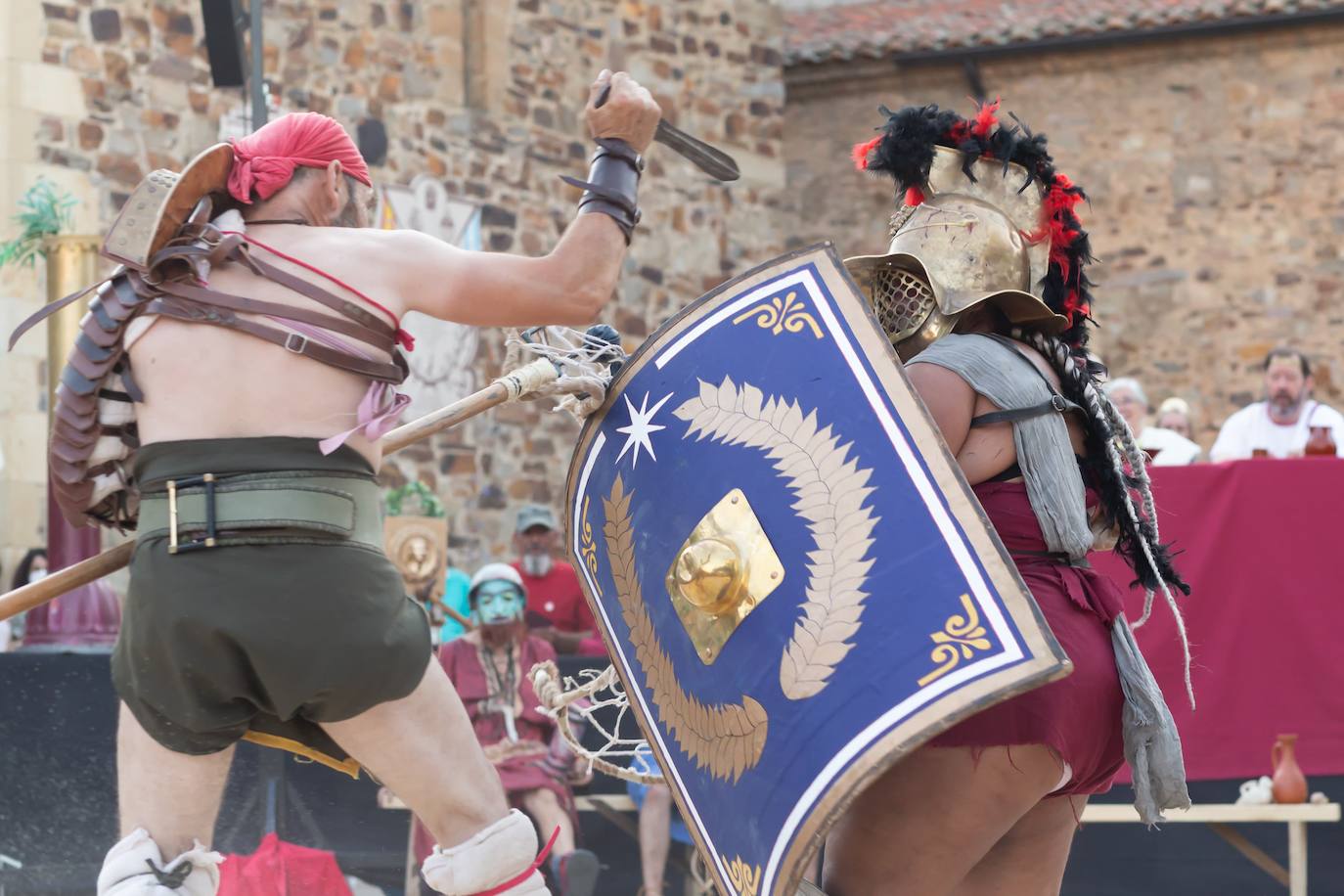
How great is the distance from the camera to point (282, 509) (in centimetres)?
321

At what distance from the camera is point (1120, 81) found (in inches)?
620

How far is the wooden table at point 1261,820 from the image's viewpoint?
6574 mm

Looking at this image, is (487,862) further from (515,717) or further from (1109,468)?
(515,717)

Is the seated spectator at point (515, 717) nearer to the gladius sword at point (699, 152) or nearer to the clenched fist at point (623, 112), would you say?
the gladius sword at point (699, 152)

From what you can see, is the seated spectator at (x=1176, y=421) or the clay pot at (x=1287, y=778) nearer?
the clay pot at (x=1287, y=778)

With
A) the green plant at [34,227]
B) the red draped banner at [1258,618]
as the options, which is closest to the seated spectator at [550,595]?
the green plant at [34,227]

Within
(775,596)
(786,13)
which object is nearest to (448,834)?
(775,596)

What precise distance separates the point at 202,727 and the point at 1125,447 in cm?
176

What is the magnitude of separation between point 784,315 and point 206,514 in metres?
1.00

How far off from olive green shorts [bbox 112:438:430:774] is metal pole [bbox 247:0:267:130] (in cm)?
391

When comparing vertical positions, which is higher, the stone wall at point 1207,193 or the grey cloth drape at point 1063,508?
the stone wall at point 1207,193

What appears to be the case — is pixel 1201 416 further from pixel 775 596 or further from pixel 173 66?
pixel 775 596

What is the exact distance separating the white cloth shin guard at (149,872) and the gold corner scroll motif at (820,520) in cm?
102

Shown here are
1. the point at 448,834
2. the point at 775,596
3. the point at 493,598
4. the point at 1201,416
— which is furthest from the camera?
the point at 1201,416
